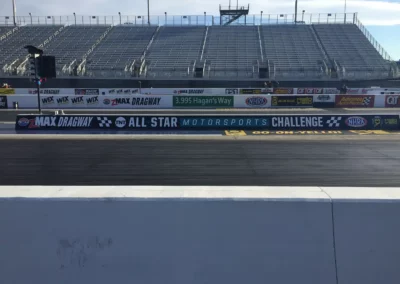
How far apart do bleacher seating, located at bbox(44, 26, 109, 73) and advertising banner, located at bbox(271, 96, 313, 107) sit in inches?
1137

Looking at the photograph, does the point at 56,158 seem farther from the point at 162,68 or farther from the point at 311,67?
the point at 311,67

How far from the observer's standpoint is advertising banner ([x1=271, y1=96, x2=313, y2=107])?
3075cm

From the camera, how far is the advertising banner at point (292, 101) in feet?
101

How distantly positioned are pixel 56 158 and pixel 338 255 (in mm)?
11180

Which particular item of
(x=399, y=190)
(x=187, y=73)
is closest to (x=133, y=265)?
(x=399, y=190)

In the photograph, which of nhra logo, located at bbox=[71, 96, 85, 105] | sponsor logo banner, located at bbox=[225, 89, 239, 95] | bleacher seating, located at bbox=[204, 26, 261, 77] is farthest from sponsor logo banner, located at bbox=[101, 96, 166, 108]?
bleacher seating, located at bbox=[204, 26, 261, 77]

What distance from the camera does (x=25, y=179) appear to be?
9727 millimetres

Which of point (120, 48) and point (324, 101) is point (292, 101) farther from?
point (120, 48)

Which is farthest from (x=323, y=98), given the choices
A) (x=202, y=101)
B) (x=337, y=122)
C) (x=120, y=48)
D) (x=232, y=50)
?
(x=120, y=48)

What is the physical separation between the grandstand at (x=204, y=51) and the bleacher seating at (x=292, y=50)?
0.12 metres

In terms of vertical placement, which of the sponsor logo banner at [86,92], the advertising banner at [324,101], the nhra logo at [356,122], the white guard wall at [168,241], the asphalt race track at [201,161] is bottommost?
the asphalt race track at [201,161]

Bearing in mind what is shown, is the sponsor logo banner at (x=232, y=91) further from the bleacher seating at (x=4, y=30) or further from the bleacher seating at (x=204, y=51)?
the bleacher seating at (x=4, y=30)

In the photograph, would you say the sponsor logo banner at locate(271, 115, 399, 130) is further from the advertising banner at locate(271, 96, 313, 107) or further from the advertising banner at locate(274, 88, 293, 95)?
the advertising banner at locate(274, 88, 293, 95)

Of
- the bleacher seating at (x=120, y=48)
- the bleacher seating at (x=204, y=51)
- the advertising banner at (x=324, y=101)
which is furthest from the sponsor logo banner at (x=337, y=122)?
the bleacher seating at (x=120, y=48)
